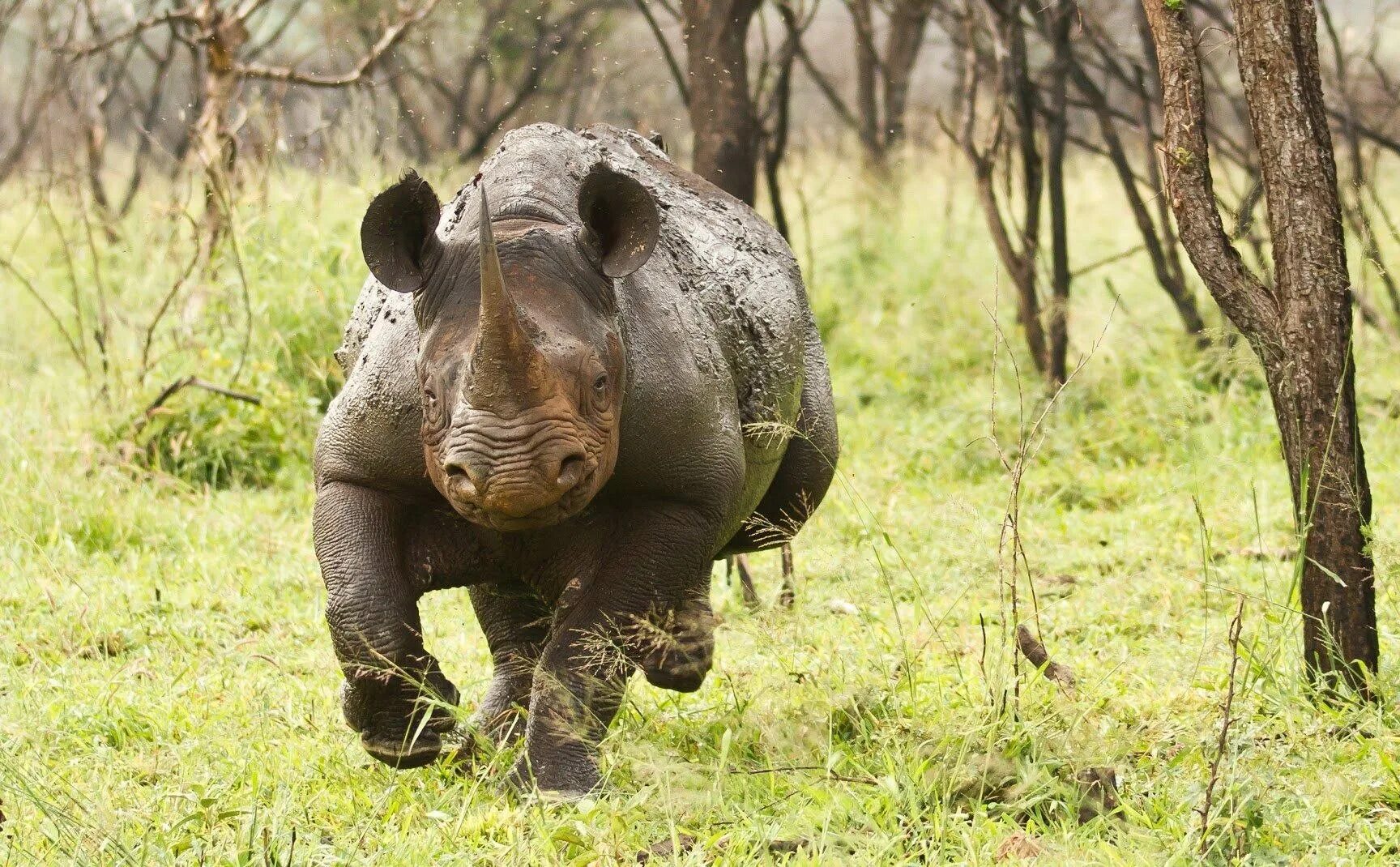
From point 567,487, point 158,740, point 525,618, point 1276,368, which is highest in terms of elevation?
point 1276,368

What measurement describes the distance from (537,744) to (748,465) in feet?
3.53

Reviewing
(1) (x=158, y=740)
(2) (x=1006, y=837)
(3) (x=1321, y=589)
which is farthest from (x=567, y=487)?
(3) (x=1321, y=589)

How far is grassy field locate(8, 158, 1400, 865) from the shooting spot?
383 cm

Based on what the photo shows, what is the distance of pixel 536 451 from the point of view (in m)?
3.56

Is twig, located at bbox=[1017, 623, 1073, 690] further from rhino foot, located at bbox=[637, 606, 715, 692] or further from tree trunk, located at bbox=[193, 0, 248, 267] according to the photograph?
tree trunk, located at bbox=[193, 0, 248, 267]

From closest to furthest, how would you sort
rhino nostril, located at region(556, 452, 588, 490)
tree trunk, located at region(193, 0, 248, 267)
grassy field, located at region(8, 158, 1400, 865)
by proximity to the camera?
1. rhino nostril, located at region(556, 452, 588, 490)
2. grassy field, located at region(8, 158, 1400, 865)
3. tree trunk, located at region(193, 0, 248, 267)

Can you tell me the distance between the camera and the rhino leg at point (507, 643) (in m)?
4.85

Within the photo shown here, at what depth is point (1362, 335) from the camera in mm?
8820

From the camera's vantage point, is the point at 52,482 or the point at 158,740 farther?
the point at 52,482

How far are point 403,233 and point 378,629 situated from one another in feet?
3.01

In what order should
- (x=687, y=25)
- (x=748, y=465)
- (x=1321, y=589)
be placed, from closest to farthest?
(x=1321, y=589) < (x=748, y=465) < (x=687, y=25)

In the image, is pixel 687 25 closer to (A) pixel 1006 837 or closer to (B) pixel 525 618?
(B) pixel 525 618

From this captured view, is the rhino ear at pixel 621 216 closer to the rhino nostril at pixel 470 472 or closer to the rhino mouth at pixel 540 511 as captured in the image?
the rhino mouth at pixel 540 511

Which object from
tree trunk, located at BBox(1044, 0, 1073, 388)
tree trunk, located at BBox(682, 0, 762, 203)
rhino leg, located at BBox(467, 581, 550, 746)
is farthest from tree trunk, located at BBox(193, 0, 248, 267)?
rhino leg, located at BBox(467, 581, 550, 746)
